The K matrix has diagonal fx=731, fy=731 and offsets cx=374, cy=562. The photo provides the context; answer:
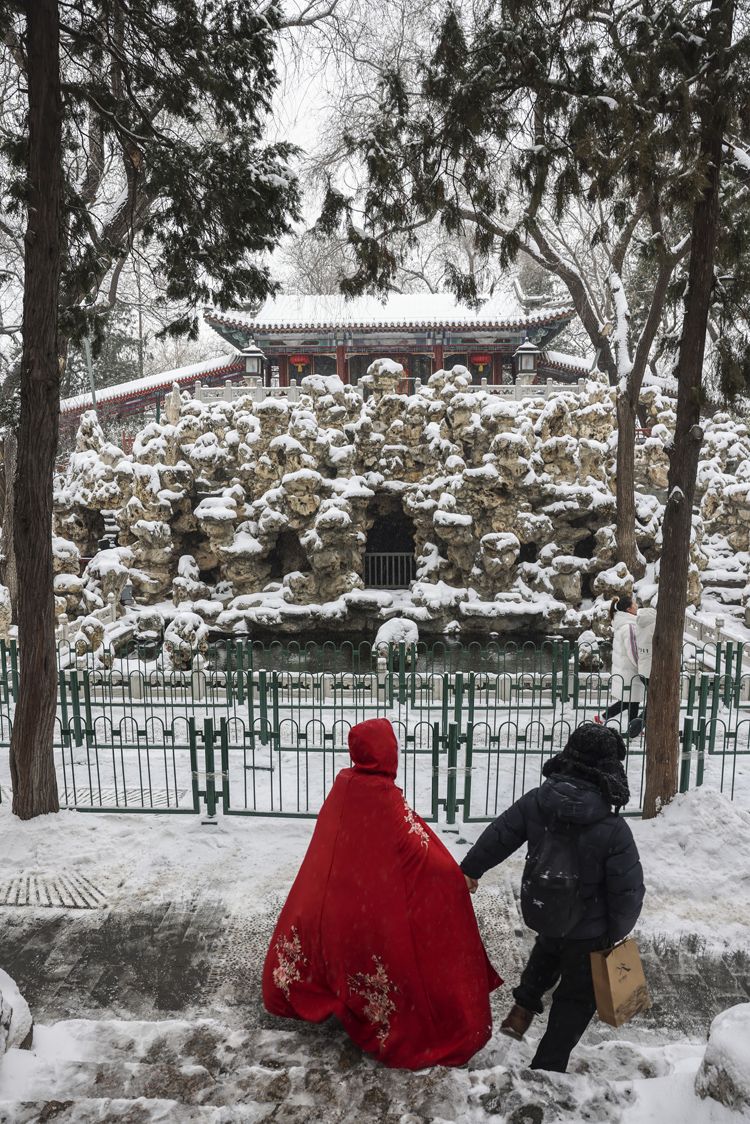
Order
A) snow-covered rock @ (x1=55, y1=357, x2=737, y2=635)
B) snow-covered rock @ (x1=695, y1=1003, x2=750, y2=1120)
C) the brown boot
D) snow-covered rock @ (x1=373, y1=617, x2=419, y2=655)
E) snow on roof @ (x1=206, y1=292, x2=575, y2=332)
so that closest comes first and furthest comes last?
snow-covered rock @ (x1=695, y1=1003, x2=750, y2=1120)
the brown boot
snow-covered rock @ (x1=373, y1=617, x2=419, y2=655)
snow-covered rock @ (x1=55, y1=357, x2=737, y2=635)
snow on roof @ (x1=206, y1=292, x2=575, y2=332)

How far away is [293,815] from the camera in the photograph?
19.2 ft

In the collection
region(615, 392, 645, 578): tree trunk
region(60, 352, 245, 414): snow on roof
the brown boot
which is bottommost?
the brown boot

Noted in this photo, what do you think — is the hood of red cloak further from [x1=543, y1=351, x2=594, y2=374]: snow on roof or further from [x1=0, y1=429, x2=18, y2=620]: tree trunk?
[x1=543, y1=351, x2=594, y2=374]: snow on roof

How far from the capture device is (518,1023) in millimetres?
3289

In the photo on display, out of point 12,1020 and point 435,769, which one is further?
point 435,769

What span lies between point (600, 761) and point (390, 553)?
51.8 feet

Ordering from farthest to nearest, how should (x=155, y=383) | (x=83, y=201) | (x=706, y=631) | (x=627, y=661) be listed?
(x=155, y=383), (x=706, y=631), (x=627, y=661), (x=83, y=201)

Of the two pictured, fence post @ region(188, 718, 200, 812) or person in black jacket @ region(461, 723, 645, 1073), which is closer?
person in black jacket @ region(461, 723, 645, 1073)

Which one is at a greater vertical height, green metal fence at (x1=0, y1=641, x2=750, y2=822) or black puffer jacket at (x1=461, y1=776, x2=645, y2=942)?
black puffer jacket at (x1=461, y1=776, x2=645, y2=942)

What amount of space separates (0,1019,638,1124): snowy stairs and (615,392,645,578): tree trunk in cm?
1195

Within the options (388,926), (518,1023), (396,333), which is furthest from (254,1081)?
(396,333)

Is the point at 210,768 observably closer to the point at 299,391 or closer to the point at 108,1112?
the point at 108,1112

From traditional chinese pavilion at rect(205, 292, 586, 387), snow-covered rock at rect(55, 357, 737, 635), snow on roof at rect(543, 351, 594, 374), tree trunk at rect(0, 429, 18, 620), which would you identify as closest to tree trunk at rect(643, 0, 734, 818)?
snow-covered rock at rect(55, 357, 737, 635)

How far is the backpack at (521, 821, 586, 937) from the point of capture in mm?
2820
